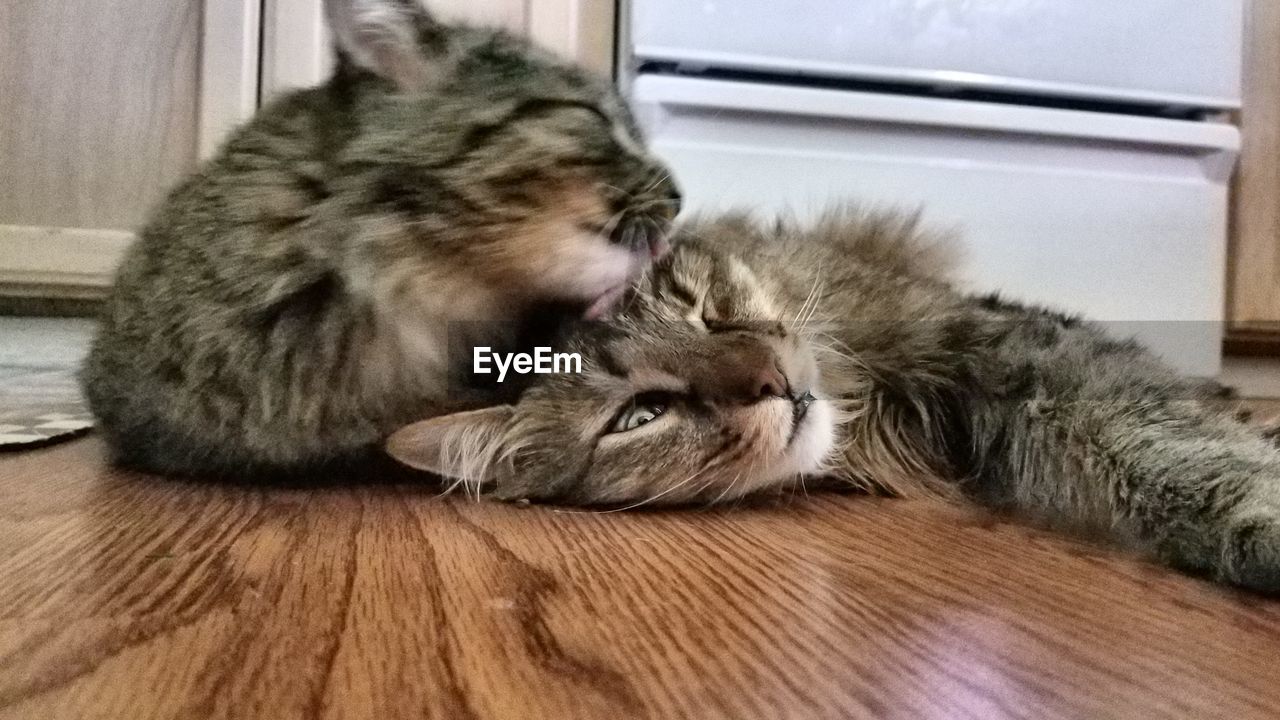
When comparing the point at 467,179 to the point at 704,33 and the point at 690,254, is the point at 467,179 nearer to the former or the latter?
the point at 690,254

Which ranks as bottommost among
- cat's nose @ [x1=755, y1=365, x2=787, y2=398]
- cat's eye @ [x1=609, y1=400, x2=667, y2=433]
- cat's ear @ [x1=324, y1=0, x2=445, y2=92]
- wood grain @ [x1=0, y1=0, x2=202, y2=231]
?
cat's eye @ [x1=609, y1=400, x2=667, y2=433]

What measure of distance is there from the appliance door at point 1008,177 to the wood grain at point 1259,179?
1.16 ft

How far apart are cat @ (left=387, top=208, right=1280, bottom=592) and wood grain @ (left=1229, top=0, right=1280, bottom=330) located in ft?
4.94

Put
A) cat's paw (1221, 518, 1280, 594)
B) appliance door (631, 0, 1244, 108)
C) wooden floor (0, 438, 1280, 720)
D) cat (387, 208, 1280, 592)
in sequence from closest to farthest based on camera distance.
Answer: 1. wooden floor (0, 438, 1280, 720)
2. cat's paw (1221, 518, 1280, 594)
3. cat (387, 208, 1280, 592)
4. appliance door (631, 0, 1244, 108)

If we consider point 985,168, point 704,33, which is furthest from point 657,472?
point 985,168

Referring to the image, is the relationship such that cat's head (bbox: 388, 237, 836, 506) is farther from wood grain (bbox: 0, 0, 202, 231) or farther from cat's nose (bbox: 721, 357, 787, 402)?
wood grain (bbox: 0, 0, 202, 231)

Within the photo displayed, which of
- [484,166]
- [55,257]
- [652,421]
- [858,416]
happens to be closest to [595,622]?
[652,421]

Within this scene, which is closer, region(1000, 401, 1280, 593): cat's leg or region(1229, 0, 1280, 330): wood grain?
region(1000, 401, 1280, 593): cat's leg

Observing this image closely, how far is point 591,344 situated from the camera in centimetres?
102

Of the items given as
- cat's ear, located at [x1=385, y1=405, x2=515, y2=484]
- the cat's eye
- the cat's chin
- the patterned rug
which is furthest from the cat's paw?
the patterned rug

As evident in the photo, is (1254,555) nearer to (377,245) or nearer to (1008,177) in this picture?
(377,245)

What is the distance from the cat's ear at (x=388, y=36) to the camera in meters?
0.96

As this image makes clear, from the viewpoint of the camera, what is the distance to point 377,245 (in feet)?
3.01

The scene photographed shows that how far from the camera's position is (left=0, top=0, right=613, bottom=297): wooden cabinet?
216cm
